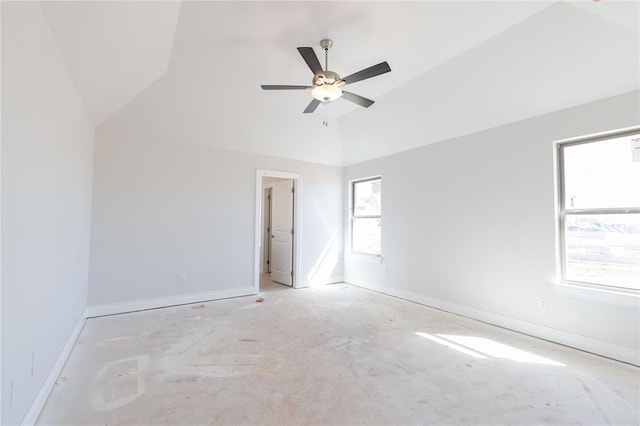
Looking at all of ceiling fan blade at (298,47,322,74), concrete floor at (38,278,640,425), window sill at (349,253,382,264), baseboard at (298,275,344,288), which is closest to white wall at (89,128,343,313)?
concrete floor at (38,278,640,425)

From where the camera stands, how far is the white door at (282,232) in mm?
5475

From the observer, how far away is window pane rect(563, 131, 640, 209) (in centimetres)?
268

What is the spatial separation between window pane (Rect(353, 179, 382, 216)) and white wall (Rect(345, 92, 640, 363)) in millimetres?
454

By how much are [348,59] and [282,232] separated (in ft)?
11.6

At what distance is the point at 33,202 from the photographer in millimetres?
1680

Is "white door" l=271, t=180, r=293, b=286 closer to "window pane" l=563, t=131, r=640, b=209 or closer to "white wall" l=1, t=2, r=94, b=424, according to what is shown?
"white wall" l=1, t=2, r=94, b=424

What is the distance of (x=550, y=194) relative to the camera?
3057 mm

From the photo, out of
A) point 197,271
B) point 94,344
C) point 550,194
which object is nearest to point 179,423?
point 94,344

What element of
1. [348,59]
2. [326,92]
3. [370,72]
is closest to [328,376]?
[326,92]

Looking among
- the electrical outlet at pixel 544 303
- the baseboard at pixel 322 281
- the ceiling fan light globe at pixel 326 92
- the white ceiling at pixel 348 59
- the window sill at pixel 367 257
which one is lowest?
the baseboard at pixel 322 281

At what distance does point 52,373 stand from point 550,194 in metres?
4.75

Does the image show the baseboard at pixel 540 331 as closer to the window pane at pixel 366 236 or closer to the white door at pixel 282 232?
the window pane at pixel 366 236

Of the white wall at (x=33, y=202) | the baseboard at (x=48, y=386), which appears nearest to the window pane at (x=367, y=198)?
the white wall at (x=33, y=202)

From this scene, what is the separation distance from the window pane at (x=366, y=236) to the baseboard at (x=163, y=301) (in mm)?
2215
